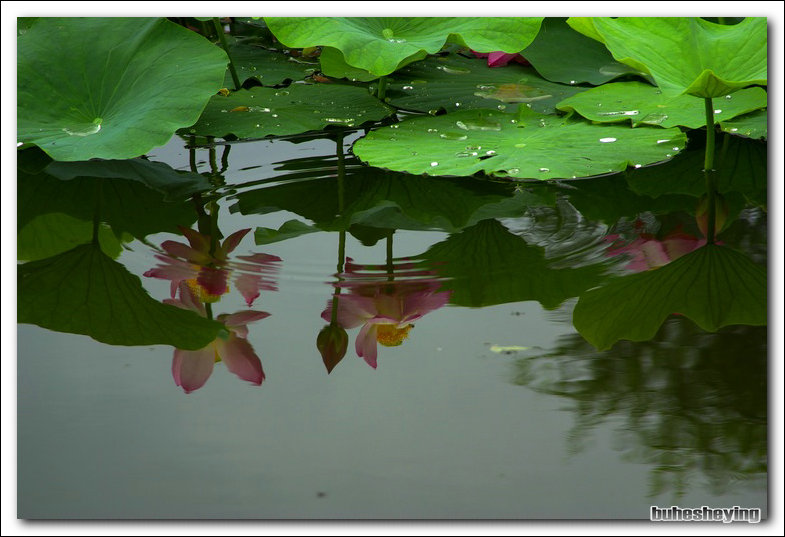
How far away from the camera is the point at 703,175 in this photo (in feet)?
6.94

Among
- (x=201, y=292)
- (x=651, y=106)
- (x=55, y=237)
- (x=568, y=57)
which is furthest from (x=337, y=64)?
(x=201, y=292)

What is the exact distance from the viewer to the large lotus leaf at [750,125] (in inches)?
85.7

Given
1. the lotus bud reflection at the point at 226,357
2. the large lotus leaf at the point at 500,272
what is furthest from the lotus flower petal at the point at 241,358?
the large lotus leaf at the point at 500,272

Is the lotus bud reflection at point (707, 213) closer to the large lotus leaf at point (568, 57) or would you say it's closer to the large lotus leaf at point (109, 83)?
the large lotus leaf at point (568, 57)

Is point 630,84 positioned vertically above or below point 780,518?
above

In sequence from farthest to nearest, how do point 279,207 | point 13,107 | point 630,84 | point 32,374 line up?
1. point 630,84
2. point 279,207
3. point 13,107
4. point 32,374

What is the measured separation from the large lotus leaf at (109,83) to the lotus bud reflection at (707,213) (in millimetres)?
1181

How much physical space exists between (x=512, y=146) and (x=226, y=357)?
1.02 meters

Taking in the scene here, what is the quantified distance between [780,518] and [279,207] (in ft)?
4.05

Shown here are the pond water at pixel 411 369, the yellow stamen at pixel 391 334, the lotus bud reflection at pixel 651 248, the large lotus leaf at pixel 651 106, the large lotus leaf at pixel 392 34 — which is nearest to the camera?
the pond water at pixel 411 369

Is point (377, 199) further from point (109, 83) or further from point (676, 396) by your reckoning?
point (676, 396)

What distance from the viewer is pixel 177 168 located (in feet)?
7.21

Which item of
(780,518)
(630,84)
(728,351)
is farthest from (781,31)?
(780,518)

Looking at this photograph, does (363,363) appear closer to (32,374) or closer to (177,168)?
(32,374)
